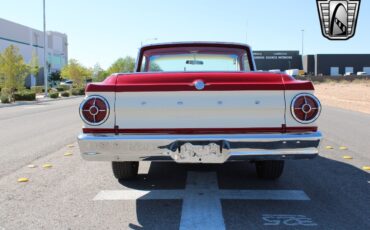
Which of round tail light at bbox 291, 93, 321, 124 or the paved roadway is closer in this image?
the paved roadway

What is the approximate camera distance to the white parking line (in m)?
4.28

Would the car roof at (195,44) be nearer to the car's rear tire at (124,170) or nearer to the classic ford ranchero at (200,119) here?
the car's rear tire at (124,170)

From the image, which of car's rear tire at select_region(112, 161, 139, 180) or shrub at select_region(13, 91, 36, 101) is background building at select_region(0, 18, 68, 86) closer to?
shrub at select_region(13, 91, 36, 101)

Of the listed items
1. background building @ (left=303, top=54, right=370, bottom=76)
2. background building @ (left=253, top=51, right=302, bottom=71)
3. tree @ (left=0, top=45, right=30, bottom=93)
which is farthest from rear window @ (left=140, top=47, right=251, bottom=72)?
background building @ (left=303, top=54, right=370, bottom=76)

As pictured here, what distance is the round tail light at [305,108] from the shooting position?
421 centimetres

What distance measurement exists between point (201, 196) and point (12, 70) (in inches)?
1329

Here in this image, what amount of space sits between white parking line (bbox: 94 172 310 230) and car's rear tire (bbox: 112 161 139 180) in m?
0.28

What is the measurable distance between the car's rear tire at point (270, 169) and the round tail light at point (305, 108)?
1.28 m

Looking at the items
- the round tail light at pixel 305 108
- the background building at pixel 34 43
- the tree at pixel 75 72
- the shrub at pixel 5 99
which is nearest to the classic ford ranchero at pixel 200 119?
the round tail light at pixel 305 108

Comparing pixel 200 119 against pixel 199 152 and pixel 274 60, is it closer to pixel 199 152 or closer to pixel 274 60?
pixel 199 152

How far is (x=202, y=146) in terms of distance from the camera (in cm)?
415

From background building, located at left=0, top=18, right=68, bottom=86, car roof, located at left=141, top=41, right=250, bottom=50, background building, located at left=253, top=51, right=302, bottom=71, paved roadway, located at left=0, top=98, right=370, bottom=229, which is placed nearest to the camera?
paved roadway, located at left=0, top=98, right=370, bottom=229

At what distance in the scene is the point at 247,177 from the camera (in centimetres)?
582

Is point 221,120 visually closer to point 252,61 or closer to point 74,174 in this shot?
point 252,61
